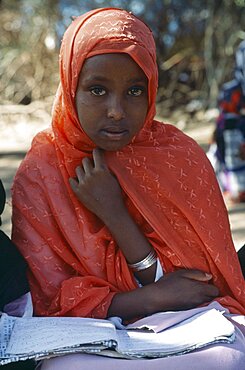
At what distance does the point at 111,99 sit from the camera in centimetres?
250

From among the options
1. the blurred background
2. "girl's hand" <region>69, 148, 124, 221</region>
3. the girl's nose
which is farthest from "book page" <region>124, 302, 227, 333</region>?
the blurred background

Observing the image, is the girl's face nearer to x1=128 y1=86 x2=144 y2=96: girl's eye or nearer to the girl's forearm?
x1=128 y1=86 x2=144 y2=96: girl's eye

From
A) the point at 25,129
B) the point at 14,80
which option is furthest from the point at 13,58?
the point at 25,129

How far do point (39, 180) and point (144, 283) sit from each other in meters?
0.48

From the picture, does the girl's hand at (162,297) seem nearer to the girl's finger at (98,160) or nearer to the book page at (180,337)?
the book page at (180,337)

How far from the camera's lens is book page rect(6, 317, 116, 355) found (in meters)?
2.32

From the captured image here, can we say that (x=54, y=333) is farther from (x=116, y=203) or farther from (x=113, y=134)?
(x=113, y=134)

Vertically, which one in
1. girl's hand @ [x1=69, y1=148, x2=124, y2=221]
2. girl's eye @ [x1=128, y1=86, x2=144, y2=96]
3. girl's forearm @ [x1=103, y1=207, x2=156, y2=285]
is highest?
girl's eye @ [x1=128, y1=86, x2=144, y2=96]

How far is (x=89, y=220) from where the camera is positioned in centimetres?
267

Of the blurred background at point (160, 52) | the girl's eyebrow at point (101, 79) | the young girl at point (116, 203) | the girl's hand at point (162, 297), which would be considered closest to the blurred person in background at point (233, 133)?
the blurred background at point (160, 52)

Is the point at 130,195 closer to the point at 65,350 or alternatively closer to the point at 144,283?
the point at 144,283

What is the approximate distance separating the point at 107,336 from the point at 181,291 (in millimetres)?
357

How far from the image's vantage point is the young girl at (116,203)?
2543mm

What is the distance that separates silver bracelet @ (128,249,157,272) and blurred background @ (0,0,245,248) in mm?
6470
